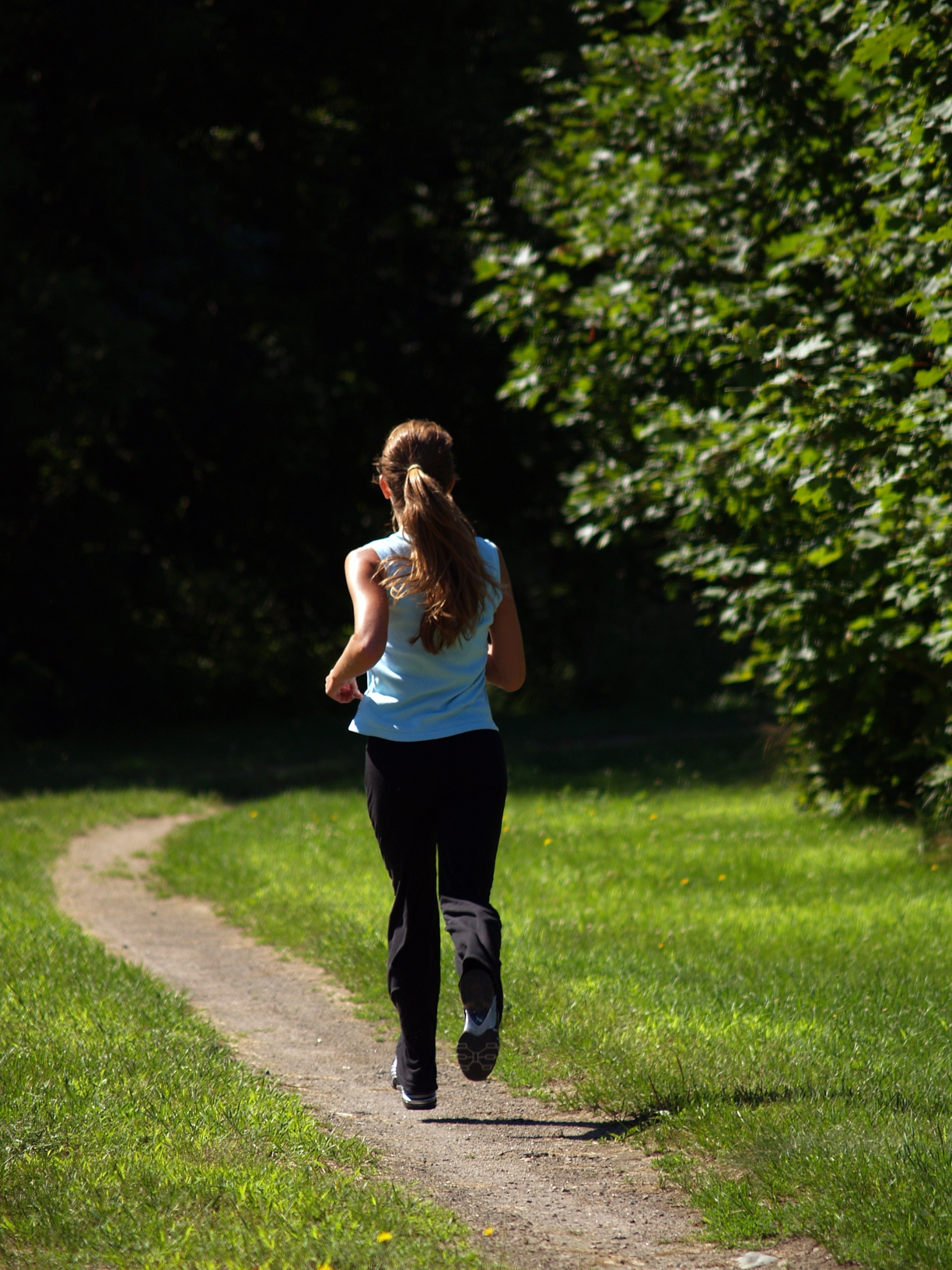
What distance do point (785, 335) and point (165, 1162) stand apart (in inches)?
221

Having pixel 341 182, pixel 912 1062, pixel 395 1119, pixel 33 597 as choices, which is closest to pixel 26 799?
pixel 33 597

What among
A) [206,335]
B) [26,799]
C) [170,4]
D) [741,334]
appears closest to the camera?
[741,334]

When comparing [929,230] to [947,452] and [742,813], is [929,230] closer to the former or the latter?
[947,452]

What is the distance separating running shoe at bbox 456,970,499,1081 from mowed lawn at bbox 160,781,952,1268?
1.96 feet

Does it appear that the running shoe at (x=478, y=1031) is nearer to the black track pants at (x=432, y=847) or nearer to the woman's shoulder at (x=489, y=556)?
the black track pants at (x=432, y=847)

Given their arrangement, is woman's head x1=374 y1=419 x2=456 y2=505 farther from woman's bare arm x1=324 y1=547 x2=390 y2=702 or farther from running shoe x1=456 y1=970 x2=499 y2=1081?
running shoe x1=456 y1=970 x2=499 y2=1081

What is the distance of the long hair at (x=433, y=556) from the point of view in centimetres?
402

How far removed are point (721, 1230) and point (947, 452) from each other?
4439 millimetres

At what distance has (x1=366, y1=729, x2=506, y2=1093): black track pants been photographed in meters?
4.07

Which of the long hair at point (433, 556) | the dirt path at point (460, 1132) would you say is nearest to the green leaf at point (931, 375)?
the long hair at point (433, 556)

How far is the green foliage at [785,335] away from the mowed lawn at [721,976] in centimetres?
135

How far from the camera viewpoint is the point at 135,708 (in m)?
19.7

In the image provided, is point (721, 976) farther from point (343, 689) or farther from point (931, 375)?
point (931, 375)

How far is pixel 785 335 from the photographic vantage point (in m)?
7.38
